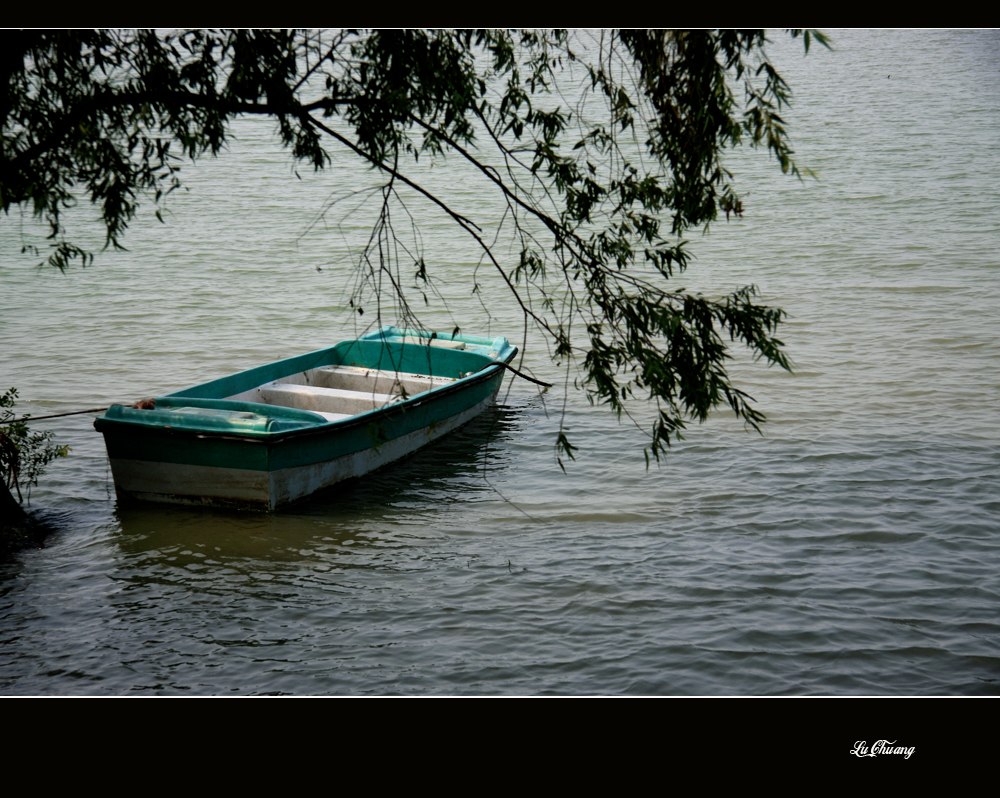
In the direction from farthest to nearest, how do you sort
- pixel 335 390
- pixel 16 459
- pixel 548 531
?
pixel 335 390 < pixel 548 531 < pixel 16 459

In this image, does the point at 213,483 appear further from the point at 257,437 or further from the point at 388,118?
the point at 388,118

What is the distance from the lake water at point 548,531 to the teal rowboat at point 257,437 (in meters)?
0.21

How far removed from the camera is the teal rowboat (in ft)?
29.9

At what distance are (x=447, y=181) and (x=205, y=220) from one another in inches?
180

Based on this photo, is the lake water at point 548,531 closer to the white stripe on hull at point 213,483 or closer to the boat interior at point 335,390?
the white stripe on hull at point 213,483

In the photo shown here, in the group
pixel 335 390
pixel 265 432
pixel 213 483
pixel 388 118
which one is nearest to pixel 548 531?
pixel 265 432

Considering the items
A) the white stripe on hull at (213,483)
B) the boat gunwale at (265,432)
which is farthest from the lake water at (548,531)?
the boat gunwale at (265,432)

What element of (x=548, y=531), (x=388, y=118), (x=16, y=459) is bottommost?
(x=548, y=531)

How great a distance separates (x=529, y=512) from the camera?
31.6ft

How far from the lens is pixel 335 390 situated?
36.5 feet

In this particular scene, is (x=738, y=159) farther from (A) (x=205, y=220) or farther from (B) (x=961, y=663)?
(B) (x=961, y=663)

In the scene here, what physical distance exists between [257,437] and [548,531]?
2276mm
